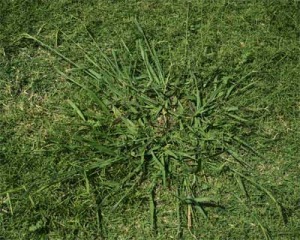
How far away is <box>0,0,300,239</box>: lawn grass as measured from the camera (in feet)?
9.05

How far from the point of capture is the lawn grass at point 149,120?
109 inches

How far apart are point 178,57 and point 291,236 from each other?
1322mm

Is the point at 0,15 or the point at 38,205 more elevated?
the point at 0,15

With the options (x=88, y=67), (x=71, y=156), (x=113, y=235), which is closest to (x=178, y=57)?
(x=88, y=67)

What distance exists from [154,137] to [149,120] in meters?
0.14

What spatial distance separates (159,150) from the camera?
113 inches

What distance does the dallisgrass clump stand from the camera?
2.78m

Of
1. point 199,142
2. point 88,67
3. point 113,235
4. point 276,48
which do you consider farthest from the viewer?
point 276,48

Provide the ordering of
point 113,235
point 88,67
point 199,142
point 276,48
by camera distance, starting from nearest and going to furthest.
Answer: point 113,235, point 199,142, point 88,67, point 276,48

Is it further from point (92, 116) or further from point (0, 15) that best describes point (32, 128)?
point (0, 15)

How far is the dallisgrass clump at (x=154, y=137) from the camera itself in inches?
109

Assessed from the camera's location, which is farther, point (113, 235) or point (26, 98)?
point (26, 98)

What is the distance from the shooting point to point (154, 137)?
113 inches

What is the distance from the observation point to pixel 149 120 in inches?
117
